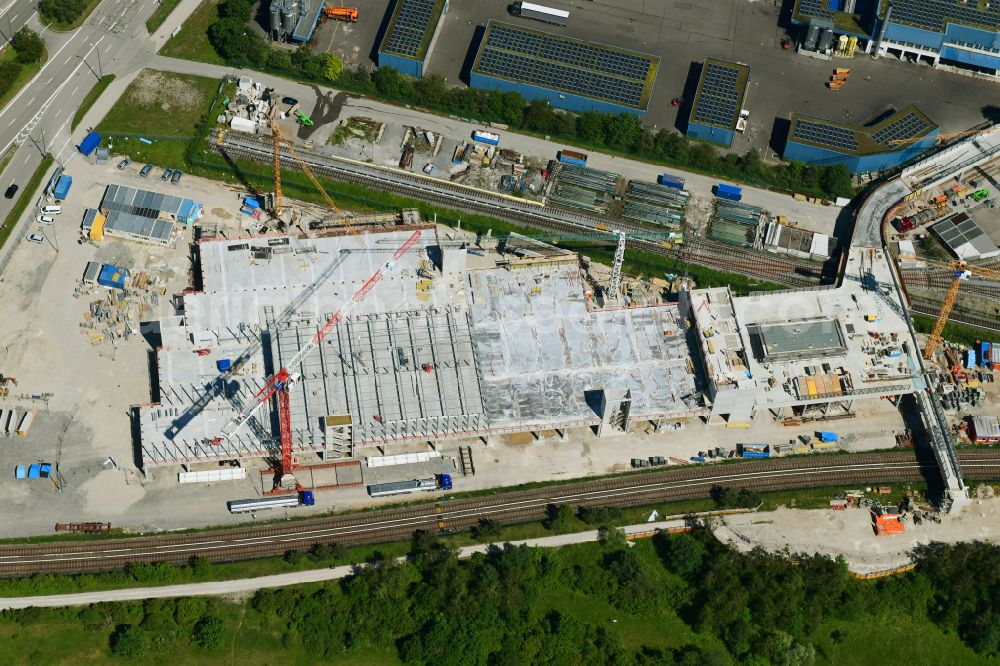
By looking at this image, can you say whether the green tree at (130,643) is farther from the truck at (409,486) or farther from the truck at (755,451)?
the truck at (755,451)

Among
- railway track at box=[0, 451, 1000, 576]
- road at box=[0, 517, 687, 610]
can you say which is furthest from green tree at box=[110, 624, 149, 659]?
railway track at box=[0, 451, 1000, 576]

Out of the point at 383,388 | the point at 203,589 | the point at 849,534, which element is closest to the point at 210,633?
the point at 203,589

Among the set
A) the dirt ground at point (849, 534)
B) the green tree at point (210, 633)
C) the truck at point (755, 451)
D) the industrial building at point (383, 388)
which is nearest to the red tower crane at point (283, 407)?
the industrial building at point (383, 388)

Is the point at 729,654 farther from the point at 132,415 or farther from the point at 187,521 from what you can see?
the point at 132,415

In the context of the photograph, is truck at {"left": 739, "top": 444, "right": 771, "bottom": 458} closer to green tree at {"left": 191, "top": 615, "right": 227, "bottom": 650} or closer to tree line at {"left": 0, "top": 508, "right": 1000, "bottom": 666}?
tree line at {"left": 0, "top": 508, "right": 1000, "bottom": 666}

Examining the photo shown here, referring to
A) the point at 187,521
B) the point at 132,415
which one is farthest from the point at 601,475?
the point at 132,415

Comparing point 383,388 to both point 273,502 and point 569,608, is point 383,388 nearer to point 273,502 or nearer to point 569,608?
point 273,502
